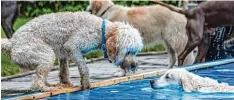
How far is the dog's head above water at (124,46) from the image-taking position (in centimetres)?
838

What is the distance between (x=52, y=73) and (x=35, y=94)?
316 centimetres

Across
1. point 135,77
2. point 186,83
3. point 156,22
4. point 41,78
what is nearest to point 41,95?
point 41,78

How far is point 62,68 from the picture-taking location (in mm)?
9102

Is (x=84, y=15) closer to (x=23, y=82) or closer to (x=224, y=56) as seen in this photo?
(x=23, y=82)

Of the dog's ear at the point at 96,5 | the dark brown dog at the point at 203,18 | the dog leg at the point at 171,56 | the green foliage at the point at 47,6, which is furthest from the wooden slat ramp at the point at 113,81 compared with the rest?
the green foliage at the point at 47,6

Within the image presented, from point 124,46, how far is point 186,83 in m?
0.97

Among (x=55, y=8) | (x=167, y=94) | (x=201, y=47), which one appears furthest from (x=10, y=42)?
(x=55, y=8)

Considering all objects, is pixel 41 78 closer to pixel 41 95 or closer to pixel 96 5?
pixel 41 95

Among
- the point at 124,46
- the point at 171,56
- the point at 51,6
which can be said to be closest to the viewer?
→ the point at 124,46

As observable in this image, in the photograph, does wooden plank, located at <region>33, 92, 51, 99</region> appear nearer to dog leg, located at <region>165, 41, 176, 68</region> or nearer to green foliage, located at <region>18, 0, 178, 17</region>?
dog leg, located at <region>165, 41, 176, 68</region>

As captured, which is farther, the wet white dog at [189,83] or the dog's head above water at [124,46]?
the wet white dog at [189,83]

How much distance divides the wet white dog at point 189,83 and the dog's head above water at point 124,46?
2.07 ft

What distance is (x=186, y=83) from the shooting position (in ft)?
29.0

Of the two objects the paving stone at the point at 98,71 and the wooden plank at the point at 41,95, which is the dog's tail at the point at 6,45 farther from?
the paving stone at the point at 98,71
